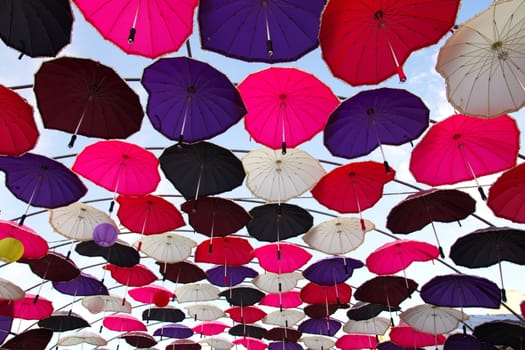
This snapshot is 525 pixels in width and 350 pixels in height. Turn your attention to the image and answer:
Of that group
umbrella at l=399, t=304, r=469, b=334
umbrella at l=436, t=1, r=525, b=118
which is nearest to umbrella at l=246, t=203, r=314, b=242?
umbrella at l=436, t=1, r=525, b=118

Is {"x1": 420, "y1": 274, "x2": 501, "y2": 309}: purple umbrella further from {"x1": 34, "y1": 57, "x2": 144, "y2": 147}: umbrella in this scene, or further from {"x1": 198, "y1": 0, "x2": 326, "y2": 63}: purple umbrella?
{"x1": 34, "y1": 57, "x2": 144, "y2": 147}: umbrella

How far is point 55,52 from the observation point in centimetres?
651

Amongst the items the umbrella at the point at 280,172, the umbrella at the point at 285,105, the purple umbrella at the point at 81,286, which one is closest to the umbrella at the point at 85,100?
the umbrella at the point at 285,105

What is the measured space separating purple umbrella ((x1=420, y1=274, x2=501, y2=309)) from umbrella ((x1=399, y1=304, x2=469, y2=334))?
2.70 metres

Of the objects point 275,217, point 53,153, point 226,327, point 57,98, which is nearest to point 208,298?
point 226,327

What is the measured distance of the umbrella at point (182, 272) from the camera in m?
14.7

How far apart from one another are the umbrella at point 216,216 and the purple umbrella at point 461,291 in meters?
6.55

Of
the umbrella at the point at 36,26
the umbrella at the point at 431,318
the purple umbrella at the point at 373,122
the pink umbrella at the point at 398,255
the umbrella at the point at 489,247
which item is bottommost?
the umbrella at the point at 431,318

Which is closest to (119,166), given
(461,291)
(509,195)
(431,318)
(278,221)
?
(278,221)

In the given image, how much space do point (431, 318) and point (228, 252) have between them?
8734 mm

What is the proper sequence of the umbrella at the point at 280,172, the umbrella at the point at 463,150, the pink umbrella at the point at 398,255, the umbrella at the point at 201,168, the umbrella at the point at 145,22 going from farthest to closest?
the pink umbrella at the point at 398,255
the umbrella at the point at 280,172
the umbrella at the point at 201,168
the umbrella at the point at 463,150
the umbrella at the point at 145,22

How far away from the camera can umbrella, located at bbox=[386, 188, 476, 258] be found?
944cm

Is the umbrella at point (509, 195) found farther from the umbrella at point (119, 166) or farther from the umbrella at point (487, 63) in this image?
the umbrella at point (119, 166)

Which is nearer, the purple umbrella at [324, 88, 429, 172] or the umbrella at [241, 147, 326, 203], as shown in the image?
the purple umbrella at [324, 88, 429, 172]
